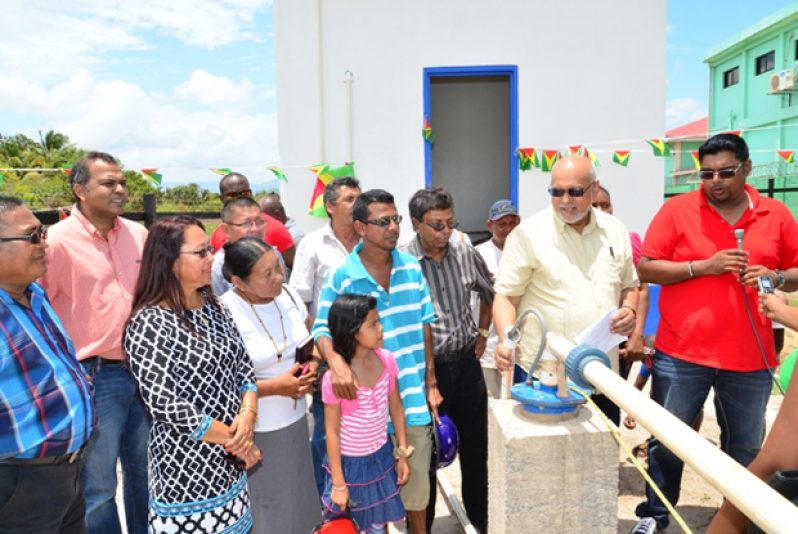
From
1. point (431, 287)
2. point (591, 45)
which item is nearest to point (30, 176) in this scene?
point (591, 45)

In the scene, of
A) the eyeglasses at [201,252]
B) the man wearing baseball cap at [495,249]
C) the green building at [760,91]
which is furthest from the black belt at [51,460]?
the green building at [760,91]

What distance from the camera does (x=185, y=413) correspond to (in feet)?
6.76

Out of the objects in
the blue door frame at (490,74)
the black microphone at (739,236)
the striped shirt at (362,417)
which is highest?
the blue door frame at (490,74)

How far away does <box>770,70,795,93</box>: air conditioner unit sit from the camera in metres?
21.5

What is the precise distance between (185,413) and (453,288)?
5.48 feet

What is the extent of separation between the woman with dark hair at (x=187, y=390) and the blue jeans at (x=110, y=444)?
0.66 metres

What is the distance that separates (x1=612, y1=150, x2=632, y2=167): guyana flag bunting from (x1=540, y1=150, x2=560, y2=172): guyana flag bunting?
2.14 ft

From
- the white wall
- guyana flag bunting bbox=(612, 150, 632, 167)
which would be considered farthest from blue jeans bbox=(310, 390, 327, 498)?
guyana flag bunting bbox=(612, 150, 632, 167)

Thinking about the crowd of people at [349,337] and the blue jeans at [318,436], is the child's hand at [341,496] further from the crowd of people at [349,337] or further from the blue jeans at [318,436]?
the blue jeans at [318,436]

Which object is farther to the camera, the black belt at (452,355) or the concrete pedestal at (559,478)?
the black belt at (452,355)

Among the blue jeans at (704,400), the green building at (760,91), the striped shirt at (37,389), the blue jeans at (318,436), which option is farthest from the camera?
the green building at (760,91)

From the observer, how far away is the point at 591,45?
21.7 ft

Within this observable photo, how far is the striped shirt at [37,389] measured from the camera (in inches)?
75.5

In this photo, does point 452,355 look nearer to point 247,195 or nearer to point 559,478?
point 559,478
